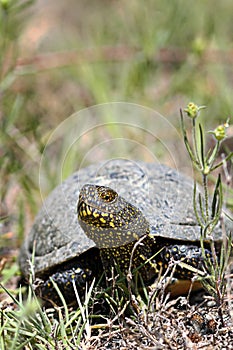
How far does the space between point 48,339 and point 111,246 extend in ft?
1.13

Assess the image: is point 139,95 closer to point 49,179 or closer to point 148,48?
point 148,48

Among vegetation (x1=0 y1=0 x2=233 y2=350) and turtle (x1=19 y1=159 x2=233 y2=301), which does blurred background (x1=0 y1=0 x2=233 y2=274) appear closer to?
vegetation (x1=0 y1=0 x2=233 y2=350)

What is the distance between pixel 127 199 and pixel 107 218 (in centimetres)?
30

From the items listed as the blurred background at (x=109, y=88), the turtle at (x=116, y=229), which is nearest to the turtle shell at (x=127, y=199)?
the turtle at (x=116, y=229)

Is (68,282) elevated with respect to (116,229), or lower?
lower

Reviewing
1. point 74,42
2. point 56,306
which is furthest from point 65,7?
point 56,306

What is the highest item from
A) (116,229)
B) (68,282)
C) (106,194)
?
(106,194)

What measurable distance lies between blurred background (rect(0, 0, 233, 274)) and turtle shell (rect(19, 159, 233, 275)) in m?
0.52

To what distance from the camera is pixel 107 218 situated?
1.62m

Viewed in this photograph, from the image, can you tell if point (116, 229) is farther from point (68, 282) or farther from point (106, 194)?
point (68, 282)

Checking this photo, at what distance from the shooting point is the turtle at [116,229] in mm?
1646

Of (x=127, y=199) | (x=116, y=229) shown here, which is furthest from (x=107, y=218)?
(x=127, y=199)

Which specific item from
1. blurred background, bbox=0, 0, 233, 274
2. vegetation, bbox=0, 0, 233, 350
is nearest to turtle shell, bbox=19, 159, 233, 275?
vegetation, bbox=0, 0, 233, 350

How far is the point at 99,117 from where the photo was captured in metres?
3.41
